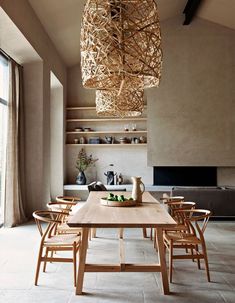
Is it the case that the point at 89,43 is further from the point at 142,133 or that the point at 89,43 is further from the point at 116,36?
the point at 142,133

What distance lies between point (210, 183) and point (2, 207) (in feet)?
15.4

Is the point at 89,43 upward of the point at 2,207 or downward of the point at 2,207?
upward

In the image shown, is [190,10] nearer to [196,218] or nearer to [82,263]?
[196,218]

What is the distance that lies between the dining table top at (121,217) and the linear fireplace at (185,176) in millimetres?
4242

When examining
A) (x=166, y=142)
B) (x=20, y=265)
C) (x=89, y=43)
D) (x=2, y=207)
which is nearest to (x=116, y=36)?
(x=89, y=43)

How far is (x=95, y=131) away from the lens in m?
8.06

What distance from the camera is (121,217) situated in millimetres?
2844

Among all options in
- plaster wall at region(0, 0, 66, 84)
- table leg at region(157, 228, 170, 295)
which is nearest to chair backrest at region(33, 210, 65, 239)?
table leg at region(157, 228, 170, 295)

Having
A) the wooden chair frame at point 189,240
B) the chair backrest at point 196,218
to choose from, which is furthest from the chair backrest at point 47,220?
the chair backrest at point 196,218

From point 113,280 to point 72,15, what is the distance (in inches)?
178

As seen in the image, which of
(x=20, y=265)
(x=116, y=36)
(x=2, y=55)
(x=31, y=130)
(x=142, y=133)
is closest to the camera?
(x=116, y=36)

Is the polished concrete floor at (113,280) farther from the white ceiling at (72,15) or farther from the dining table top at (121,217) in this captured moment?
the white ceiling at (72,15)

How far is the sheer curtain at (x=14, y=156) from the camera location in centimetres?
530

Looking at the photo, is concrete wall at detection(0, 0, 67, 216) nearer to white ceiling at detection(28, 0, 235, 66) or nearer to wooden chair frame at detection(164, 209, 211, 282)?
white ceiling at detection(28, 0, 235, 66)
